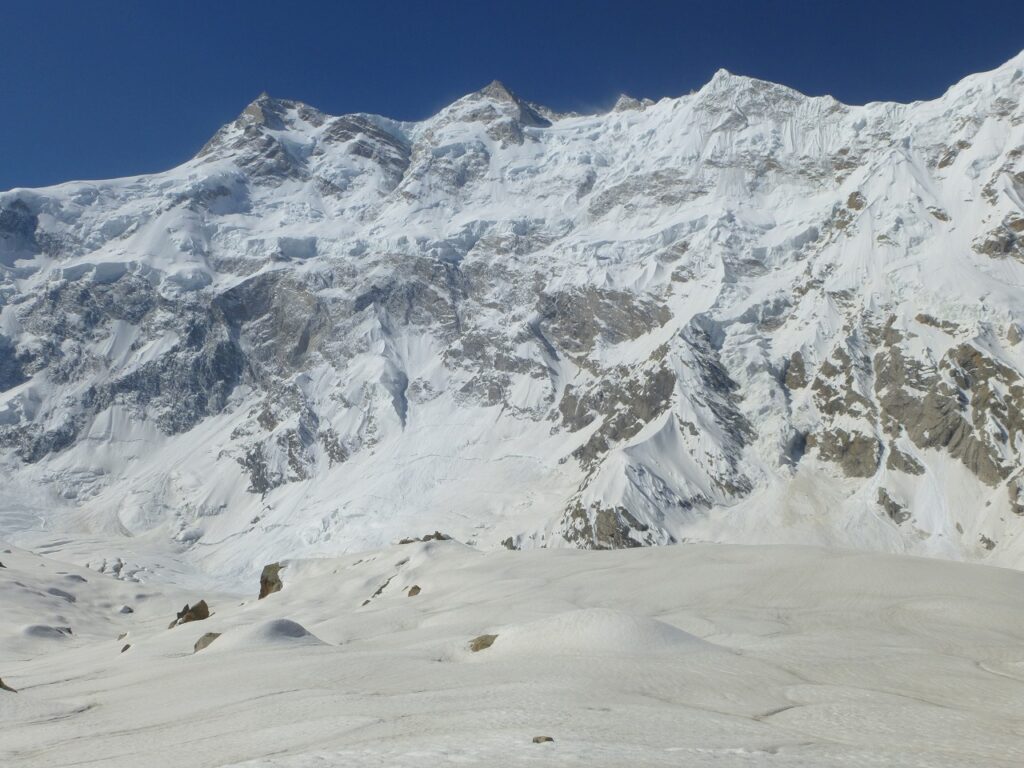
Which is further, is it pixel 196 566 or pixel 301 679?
pixel 196 566

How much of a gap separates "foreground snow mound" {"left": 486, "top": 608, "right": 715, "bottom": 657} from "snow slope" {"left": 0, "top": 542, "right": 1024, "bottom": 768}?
4 cm

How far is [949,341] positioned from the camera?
493 ft

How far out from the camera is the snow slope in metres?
7.49

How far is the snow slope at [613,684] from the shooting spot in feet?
24.6

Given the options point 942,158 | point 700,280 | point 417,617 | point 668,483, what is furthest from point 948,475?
point 417,617

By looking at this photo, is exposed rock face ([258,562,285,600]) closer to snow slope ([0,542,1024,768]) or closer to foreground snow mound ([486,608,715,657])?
snow slope ([0,542,1024,768])

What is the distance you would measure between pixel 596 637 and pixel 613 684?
2.84 meters

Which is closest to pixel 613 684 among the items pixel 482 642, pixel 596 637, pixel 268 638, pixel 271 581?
pixel 596 637

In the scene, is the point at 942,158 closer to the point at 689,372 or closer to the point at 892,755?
the point at 689,372

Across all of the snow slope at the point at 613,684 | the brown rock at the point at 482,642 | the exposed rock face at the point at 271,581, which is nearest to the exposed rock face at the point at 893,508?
the exposed rock face at the point at 271,581

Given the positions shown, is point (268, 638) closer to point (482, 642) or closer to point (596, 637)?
point (482, 642)

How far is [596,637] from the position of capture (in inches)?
516

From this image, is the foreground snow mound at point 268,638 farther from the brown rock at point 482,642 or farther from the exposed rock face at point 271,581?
the exposed rock face at point 271,581

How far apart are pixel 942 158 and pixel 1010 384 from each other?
78.3m
